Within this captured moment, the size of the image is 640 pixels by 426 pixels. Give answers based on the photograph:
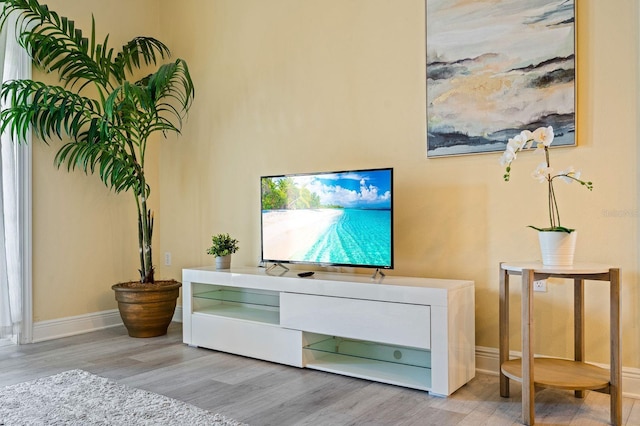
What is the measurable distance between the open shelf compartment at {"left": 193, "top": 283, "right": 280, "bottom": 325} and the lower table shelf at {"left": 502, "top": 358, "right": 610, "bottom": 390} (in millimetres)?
1437

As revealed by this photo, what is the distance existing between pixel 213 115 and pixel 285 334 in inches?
79.6

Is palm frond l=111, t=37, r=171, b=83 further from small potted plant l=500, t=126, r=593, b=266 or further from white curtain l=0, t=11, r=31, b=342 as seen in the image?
small potted plant l=500, t=126, r=593, b=266

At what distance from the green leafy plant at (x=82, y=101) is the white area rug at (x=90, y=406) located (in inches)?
54.0

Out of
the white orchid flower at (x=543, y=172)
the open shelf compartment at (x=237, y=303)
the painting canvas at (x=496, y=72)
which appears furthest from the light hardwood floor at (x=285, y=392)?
the painting canvas at (x=496, y=72)

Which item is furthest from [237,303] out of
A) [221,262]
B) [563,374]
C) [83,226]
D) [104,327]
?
[563,374]

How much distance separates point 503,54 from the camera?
281 cm

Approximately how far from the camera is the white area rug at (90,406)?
2.17m

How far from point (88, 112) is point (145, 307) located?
1491 mm

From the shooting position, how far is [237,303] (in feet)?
11.5

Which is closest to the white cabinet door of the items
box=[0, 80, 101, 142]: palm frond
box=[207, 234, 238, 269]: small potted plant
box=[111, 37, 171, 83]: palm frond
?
box=[207, 234, 238, 269]: small potted plant

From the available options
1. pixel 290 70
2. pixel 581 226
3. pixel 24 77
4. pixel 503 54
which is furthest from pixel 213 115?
pixel 581 226

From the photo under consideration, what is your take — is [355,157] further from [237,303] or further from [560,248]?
[560,248]

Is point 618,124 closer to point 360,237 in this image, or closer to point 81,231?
point 360,237

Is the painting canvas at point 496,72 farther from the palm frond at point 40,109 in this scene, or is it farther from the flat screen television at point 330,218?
the palm frond at point 40,109
